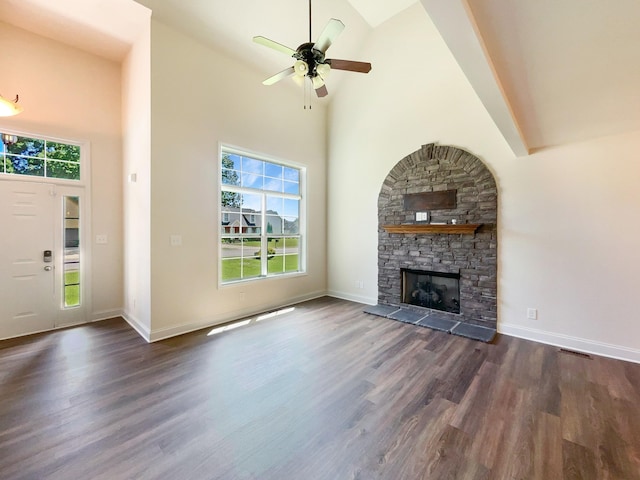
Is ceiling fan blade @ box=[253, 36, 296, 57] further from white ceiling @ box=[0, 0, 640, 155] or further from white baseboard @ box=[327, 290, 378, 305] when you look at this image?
white baseboard @ box=[327, 290, 378, 305]

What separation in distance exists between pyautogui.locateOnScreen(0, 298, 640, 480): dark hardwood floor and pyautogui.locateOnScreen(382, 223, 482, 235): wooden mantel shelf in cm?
154

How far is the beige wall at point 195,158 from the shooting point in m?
3.44

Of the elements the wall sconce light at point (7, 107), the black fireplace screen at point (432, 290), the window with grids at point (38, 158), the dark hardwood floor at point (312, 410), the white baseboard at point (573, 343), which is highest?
the wall sconce light at point (7, 107)

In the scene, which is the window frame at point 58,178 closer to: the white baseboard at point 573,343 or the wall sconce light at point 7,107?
the wall sconce light at point 7,107

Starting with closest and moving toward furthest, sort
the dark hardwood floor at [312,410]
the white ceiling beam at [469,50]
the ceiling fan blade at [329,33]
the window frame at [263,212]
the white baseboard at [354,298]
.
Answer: the white ceiling beam at [469,50]
the dark hardwood floor at [312,410]
the ceiling fan blade at [329,33]
the window frame at [263,212]
the white baseboard at [354,298]

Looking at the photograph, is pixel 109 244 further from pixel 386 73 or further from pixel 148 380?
pixel 386 73

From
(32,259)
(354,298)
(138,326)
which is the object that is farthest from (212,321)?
(354,298)

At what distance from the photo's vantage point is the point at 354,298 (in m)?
5.34

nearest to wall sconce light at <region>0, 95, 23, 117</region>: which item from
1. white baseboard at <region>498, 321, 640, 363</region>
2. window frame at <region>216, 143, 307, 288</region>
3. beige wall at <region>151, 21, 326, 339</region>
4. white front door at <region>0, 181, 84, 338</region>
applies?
white front door at <region>0, 181, 84, 338</region>

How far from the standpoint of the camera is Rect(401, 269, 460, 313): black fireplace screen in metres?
4.21

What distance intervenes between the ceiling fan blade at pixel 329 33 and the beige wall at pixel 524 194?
8.22ft

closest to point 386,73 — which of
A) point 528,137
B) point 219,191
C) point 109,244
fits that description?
point 528,137

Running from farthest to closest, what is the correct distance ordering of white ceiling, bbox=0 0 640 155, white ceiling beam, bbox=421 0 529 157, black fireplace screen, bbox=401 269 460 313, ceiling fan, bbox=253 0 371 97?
black fireplace screen, bbox=401 269 460 313 < ceiling fan, bbox=253 0 371 97 < white ceiling, bbox=0 0 640 155 < white ceiling beam, bbox=421 0 529 157

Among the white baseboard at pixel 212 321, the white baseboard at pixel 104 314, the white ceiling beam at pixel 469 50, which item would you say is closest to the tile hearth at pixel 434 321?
the white baseboard at pixel 212 321
